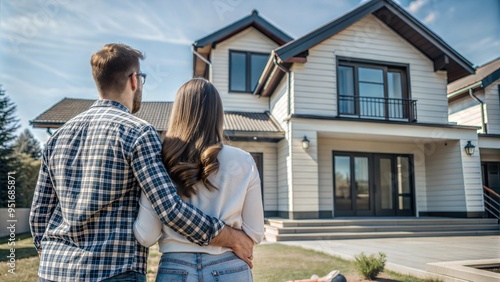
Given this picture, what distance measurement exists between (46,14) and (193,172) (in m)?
4.36

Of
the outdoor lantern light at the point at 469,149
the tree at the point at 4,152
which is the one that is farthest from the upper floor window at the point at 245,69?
the tree at the point at 4,152

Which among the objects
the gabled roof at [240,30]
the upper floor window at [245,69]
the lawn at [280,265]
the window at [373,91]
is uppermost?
the gabled roof at [240,30]

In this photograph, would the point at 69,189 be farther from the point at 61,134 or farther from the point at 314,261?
the point at 314,261

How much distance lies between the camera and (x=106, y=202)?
1.11 metres

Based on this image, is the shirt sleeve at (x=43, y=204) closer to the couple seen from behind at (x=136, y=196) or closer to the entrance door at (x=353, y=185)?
the couple seen from behind at (x=136, y=196)

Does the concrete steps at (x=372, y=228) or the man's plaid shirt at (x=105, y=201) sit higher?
the man's plaid shirt at (x=105, y=201)

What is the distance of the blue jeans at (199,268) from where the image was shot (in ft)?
3.73

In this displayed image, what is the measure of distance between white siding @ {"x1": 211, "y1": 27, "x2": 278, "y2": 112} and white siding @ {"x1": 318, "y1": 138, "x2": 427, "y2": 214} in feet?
7.91

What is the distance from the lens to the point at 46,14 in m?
4.37

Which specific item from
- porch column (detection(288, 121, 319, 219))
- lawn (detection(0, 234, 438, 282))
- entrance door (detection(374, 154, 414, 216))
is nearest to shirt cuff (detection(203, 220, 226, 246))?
lawn (detection(0, 234, 438, 282))

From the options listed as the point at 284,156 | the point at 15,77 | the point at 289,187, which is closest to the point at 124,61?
the point at 15,77

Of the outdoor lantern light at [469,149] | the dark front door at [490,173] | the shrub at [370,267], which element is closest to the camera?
the shrub at [370,267]

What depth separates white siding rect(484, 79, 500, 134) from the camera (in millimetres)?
9489

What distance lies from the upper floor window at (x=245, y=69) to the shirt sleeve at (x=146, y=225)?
9439 millimetres
